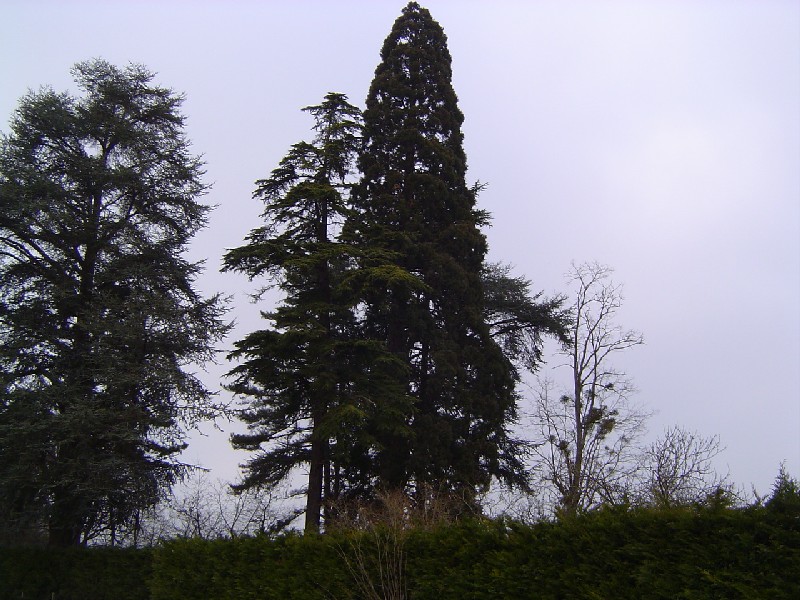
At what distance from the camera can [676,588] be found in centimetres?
685

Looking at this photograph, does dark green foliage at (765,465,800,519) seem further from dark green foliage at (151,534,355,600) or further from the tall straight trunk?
the tall straight trunk

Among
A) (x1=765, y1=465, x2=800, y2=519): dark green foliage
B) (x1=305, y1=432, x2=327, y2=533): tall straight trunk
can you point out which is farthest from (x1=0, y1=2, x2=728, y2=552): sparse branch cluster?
(x1=765, y1=465, x2=800, y2=519): dark green foliage

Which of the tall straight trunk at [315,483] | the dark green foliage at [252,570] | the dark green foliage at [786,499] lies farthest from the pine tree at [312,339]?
the dark green foliage at [786,499]

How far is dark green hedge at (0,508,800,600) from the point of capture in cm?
633

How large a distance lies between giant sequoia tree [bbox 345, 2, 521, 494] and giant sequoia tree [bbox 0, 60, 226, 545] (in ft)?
19.5

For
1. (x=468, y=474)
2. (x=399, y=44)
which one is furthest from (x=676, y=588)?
(x=399, y=44)

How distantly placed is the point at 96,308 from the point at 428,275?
10052mm

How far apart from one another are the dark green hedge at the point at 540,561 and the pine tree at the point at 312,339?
4.96 m

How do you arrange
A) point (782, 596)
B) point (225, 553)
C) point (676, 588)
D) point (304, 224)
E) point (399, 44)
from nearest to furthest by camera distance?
point (782, 596)
point (676, 588)
point (225, 553)
point (304, 224)
point (399, 44)

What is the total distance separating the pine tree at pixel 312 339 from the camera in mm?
19141

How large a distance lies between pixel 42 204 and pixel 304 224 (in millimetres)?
7698

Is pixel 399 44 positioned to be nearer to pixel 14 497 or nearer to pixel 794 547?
pixel 14 497

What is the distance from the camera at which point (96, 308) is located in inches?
835

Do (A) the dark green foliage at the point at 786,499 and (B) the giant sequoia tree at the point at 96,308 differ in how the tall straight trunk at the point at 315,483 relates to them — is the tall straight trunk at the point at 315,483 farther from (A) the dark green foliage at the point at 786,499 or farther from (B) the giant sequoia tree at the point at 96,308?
(A) the dark green foliage at the point at 786,499
